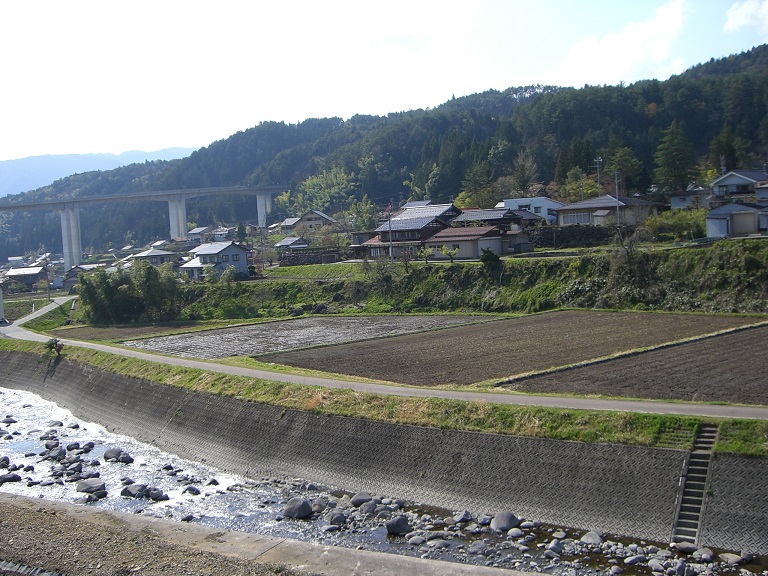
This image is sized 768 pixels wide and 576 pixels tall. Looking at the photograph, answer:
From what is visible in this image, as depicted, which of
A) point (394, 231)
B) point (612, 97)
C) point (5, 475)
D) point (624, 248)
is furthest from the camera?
point (612, 97)

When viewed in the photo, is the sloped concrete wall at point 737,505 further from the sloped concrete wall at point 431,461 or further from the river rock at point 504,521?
the river rock at point 504,521

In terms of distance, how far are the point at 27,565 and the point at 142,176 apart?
142m

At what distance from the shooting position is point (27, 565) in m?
11.9

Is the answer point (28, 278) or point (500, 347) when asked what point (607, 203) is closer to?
point (500, 347)

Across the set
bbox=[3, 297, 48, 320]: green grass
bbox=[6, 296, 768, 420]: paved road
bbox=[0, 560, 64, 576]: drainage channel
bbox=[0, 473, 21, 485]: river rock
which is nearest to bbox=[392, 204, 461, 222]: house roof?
bbox=[3, 297, 48, 320]: green grass

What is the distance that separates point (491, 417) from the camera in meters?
15.6

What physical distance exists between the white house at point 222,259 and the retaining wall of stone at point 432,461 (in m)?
31.6

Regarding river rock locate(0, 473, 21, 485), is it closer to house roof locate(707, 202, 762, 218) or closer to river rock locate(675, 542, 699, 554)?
river rock locate(675, 542, 699, 554)

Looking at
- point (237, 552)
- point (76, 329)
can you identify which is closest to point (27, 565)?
point (237, 552)

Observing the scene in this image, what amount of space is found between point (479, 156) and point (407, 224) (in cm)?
2818

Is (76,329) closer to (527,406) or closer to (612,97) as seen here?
(527,406)

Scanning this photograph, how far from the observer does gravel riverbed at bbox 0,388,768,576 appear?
11391 millimetres

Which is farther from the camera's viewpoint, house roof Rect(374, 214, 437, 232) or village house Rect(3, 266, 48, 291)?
village house Rect(3, 266, 48, 291)

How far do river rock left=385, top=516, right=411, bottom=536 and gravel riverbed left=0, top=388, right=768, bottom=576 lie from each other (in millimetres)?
17
